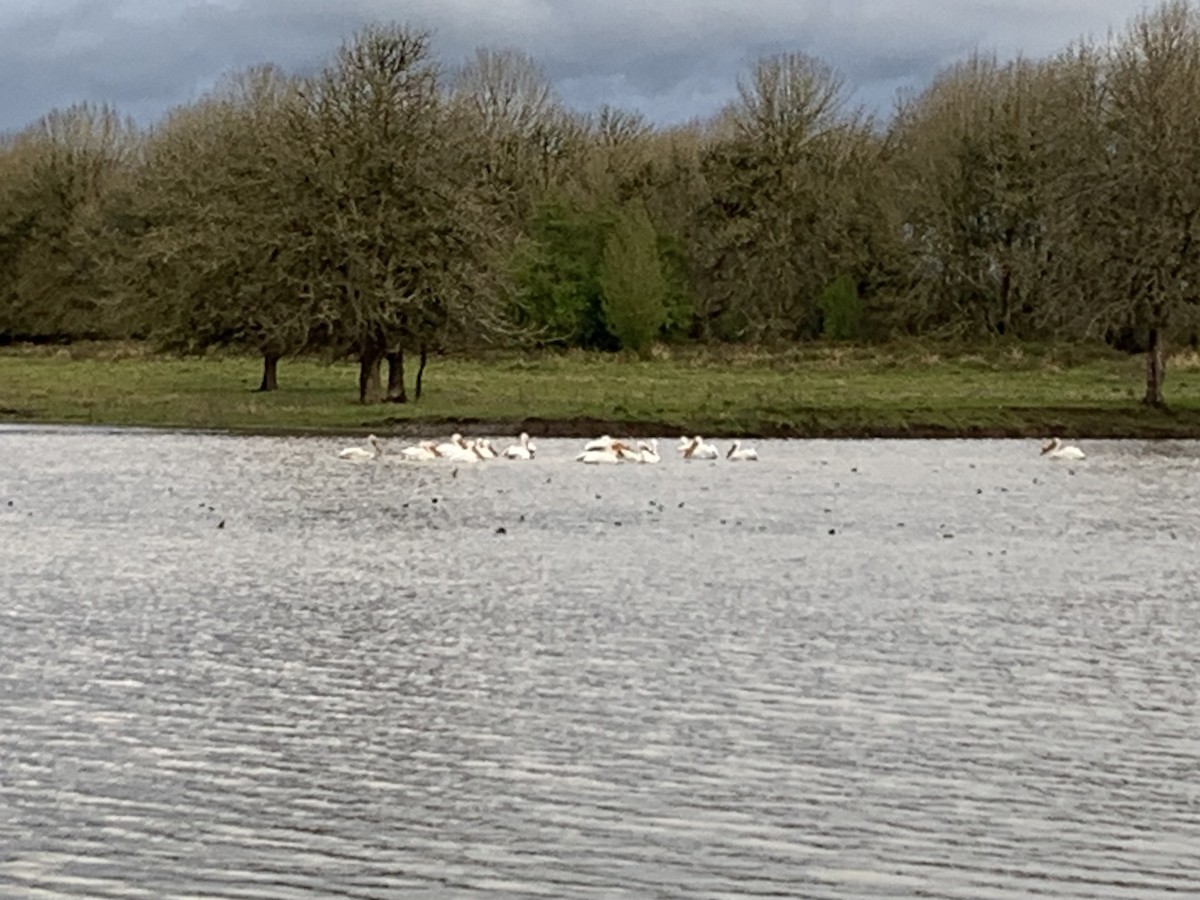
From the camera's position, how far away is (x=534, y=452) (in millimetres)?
40875

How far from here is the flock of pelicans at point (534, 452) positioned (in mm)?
38562

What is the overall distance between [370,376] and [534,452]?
450 inches

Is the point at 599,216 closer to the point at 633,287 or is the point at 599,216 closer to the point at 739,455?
the point at 633,287

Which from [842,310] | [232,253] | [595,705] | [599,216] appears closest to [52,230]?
[599,216]

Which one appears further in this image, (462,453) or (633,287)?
(633,287)

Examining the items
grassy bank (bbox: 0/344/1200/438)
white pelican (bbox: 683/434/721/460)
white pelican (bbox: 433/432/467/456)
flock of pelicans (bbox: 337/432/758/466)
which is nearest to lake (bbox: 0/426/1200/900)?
white pelican (bbox: 433/432/467/456)

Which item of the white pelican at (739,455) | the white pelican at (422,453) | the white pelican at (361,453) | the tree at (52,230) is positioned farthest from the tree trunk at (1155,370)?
the tree at (52,230)

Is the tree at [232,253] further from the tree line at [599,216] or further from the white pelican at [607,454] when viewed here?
the white pelican at [607,454]

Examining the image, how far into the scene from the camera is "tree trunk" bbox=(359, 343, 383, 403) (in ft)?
165

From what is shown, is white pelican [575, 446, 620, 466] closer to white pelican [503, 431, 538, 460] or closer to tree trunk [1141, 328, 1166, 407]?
white pelican [503, 431, 538, 460]

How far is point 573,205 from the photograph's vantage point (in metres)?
81.2

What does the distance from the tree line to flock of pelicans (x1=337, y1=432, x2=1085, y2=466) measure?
8669 mm

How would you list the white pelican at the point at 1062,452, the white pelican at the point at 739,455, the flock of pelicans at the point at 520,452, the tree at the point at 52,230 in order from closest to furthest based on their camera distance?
the flock of pelicans at the point at 520,452 < the white pelican at the point at 739,455 < the white pelican at the point at 1062,452 < the tree at the point at 52,230

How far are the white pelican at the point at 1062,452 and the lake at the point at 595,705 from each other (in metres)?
12.2
